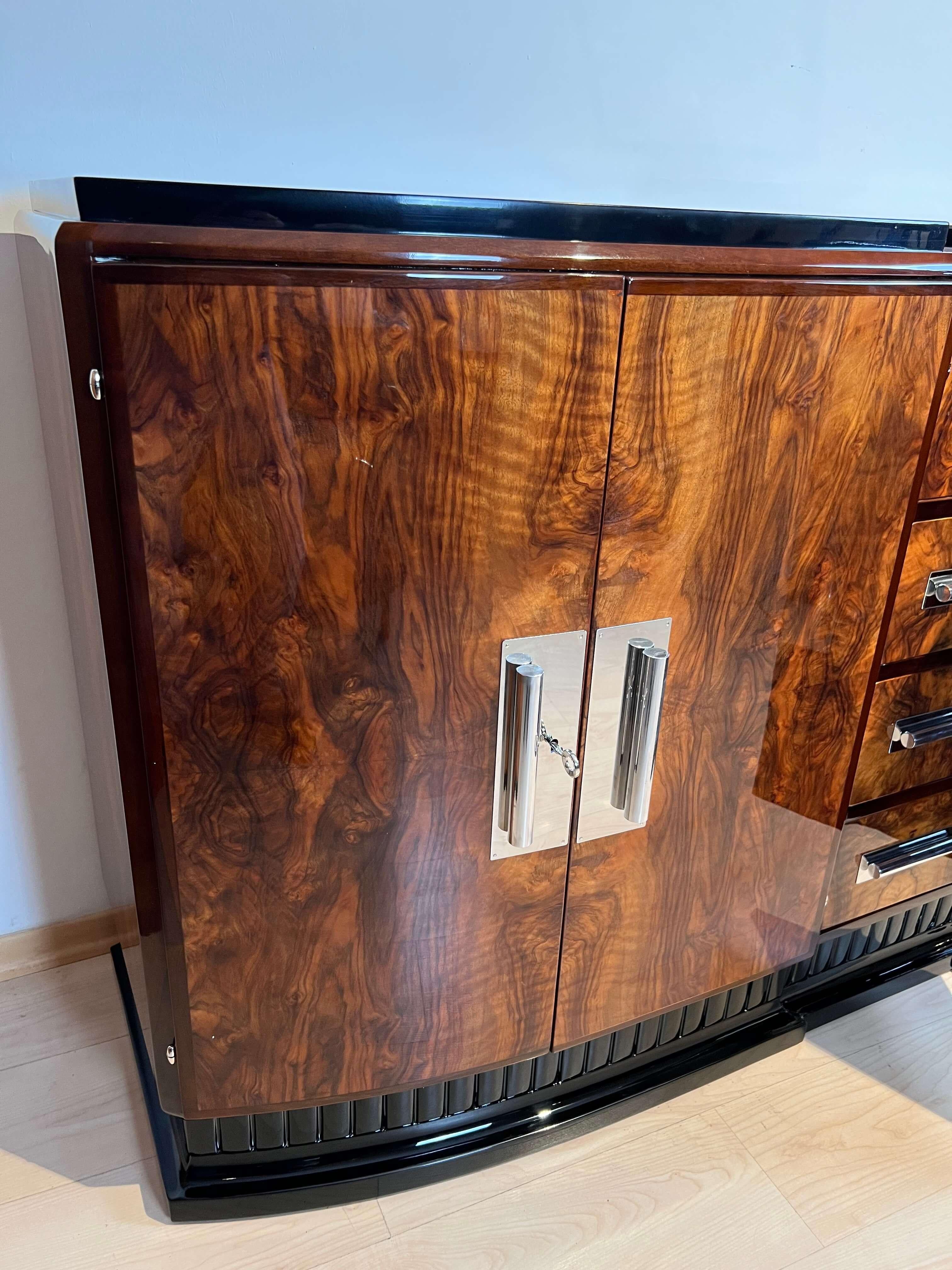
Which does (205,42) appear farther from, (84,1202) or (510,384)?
(84,1202)

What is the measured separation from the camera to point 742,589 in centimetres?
83

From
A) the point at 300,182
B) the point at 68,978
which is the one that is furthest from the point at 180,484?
the point at 68,978

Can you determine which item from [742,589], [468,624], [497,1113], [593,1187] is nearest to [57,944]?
[497,1113]

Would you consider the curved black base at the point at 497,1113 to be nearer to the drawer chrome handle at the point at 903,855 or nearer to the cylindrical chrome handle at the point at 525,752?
the drawer chrome handle at the point at 903,855

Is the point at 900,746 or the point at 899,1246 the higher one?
the point at 900,746

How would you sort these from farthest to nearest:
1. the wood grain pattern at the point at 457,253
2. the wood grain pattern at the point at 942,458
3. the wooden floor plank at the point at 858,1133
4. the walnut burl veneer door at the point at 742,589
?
the wooden floor plank at the point at 858,1133, the wood grain pattern at the point at 942,458, the walnut burl veneer door at the point at 742,589, the wood grain pattern at the point at 457,253

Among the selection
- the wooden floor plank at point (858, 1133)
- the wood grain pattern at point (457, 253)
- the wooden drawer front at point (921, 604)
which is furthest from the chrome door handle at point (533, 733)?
the wooden floor plank at point (858, 1133)

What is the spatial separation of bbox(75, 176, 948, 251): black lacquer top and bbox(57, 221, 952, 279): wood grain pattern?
12 cm

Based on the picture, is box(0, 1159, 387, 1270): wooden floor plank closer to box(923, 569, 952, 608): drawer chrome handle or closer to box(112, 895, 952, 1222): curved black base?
box(112, 895, 952, 1222): curved black base

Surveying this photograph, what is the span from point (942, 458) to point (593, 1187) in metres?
0.83

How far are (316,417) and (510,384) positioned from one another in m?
0.14

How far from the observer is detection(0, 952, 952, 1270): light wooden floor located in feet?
2.96

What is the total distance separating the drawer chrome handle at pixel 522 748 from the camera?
29.5 inches

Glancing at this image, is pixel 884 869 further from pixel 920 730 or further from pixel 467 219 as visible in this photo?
pixel 467 219
